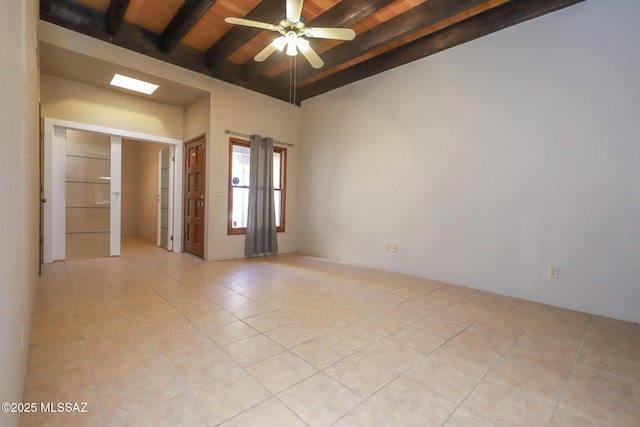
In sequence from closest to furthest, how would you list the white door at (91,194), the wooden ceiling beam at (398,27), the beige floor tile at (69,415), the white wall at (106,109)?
the beige floor tile at (69,415), the wooden ceiling beam at (398,27), the white wall at (106,109), the white door at (91,194)

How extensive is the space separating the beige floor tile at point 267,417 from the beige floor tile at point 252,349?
419 millimetres

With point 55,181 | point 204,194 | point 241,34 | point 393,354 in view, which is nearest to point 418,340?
point 393,354

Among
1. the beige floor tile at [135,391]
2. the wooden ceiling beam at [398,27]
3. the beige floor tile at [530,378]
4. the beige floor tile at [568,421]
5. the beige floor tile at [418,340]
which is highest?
the wooden ceiling beam at [398,27]

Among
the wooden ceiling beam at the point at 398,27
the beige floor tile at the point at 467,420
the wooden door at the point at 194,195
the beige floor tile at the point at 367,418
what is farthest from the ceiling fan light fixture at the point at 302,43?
the beige floor tile at the point at 467,420

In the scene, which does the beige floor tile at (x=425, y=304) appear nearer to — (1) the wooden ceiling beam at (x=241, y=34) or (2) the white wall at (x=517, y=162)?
(2) the white wall at (x=517, y=162)

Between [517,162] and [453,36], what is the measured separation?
185 centimetres

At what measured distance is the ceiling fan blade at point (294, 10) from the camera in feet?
8.25

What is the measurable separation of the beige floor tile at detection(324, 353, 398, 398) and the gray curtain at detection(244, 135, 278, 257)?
3679 mm

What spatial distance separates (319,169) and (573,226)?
3848 mm

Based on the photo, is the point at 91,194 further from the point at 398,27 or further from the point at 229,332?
the point at 398,27

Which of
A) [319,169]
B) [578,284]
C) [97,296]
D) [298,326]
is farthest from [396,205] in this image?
[97,296]

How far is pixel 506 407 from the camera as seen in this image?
1.50 metres

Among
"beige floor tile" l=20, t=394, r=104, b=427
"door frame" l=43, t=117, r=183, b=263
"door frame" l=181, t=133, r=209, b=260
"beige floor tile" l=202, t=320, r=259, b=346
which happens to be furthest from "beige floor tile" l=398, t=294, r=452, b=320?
"door frame" l=43, t=117, r=183, b=263

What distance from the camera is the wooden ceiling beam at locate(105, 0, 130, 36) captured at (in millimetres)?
3293
